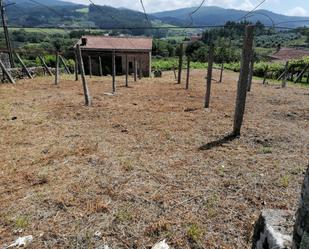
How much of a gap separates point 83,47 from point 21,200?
36.9 meters

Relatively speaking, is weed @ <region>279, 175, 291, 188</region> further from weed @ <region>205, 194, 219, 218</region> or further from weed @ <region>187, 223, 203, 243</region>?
weed @ <region>187, 223, 203, 243</region>

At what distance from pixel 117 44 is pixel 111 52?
1.65 m

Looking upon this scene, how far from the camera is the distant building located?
39.3 metres

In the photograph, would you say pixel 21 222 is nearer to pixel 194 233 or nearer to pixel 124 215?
pixel 124 215

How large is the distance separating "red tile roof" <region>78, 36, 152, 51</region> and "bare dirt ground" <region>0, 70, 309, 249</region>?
30.5 m

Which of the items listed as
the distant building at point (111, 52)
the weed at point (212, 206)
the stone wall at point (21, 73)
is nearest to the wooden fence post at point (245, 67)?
the weed at point (212, 206)

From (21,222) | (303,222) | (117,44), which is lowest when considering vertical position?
(117,44)

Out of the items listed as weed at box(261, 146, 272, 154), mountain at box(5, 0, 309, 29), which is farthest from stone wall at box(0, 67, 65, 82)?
weed at box(261, 146, 272, 154)

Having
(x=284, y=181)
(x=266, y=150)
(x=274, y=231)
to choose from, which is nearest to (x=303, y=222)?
(x=274, y=231)

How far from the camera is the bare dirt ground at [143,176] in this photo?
4.14 meters

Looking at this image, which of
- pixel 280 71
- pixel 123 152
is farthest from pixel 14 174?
pixel 280 71

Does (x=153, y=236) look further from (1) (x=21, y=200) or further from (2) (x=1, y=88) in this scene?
(2) (x=1, y=88)

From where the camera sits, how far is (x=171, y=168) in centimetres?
607

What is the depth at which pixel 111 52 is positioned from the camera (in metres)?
40.1
